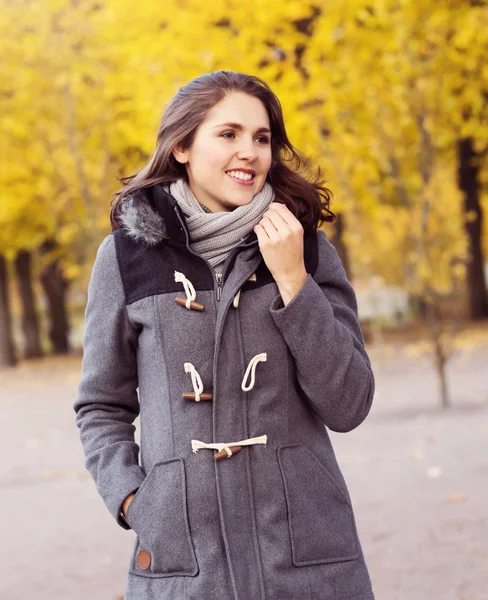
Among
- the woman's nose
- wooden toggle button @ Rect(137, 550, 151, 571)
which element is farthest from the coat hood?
wooden toggle button @ Rect(137, 550, 151, 571)

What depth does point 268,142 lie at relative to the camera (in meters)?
2.86

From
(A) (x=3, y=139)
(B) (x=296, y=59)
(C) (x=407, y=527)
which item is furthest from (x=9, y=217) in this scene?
(C) (x=407, y=527)

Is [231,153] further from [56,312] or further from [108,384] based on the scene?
[56,312]

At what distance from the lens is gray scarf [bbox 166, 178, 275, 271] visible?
2.69m

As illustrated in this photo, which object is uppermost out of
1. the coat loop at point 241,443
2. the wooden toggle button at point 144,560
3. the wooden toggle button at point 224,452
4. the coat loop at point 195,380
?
the coat loop at point 195,380

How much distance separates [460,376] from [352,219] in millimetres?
2649

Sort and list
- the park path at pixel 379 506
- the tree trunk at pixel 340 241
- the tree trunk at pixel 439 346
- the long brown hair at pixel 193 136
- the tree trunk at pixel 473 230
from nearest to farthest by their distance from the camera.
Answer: the long brown hair at pixel 193 136 → the park path at pixel 379 506 → the tree trunk at pixel 439 346 → the tree trunk at pixel 340 241 → the tree trunk at pixel 473 230

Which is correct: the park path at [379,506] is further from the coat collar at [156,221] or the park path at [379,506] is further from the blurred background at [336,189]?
the coat collar at [156,221]

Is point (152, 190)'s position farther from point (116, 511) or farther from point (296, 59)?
point (296, 59)

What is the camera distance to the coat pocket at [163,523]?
101 inches

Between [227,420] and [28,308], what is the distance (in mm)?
25657

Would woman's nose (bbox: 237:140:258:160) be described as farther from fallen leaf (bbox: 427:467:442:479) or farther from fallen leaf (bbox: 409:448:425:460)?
fallen leaf (bbox: 409:448:425:460)

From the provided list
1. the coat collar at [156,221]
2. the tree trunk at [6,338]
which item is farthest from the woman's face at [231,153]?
the tree trunk at [6,338]

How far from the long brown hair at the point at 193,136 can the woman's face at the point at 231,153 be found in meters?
0.03
